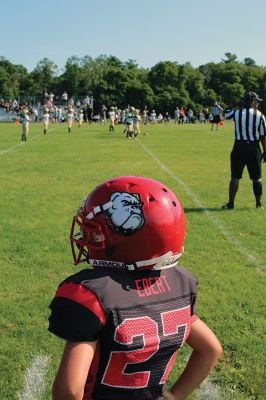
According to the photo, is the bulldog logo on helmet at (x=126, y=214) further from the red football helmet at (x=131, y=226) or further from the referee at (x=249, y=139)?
the referee at (x=249, y=139)

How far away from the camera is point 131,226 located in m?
1.56

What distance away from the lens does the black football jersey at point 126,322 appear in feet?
4.86

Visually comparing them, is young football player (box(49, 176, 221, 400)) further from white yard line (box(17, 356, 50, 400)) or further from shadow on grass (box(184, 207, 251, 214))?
shadow on grass (box(184, 207, 251, 214))

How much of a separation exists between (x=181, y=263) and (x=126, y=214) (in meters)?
4.18

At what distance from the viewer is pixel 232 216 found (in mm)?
8133

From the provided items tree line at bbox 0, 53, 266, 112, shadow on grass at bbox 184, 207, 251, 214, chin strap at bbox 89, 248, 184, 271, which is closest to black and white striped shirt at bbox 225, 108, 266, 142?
shadow on grass at bbox 184, 207, 251, 214

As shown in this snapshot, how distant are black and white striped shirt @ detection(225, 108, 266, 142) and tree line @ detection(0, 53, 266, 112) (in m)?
75.3

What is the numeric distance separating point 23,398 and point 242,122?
659 cm

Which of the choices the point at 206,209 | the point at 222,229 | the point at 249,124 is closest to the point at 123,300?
the point at 222,229

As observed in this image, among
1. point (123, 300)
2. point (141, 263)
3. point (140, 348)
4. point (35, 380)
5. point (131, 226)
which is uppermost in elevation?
point (131, 226)

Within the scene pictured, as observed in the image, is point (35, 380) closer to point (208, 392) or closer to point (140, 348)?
point (208, 392)

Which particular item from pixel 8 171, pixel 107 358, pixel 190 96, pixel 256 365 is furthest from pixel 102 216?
pixel 190 96

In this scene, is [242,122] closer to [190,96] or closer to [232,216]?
[232,216]

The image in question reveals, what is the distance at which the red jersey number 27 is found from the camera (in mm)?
1562
